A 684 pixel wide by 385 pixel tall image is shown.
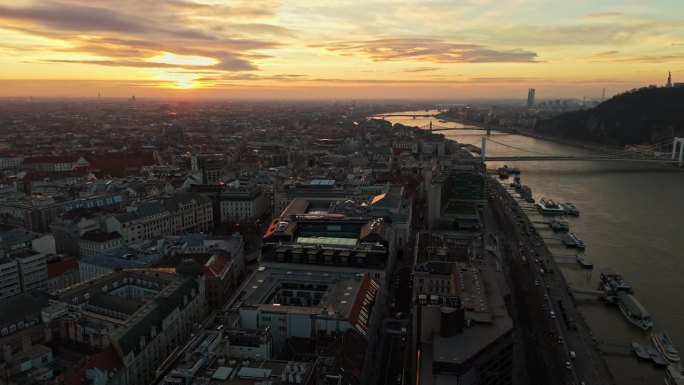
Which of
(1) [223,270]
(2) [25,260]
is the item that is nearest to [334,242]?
(1) [223,270]

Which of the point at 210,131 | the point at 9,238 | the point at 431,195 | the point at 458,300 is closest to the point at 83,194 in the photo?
the point at 9,238

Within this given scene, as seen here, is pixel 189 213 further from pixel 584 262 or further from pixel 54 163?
pixel 54 163

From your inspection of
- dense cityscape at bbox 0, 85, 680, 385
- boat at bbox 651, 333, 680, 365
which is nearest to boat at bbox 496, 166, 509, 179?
dense cityscape at bbox 0, 85, 680, 385

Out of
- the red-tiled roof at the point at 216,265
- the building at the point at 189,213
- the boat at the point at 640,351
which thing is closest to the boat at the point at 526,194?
the boat at the point at 640,351

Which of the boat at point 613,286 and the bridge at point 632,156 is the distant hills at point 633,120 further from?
the boat at point 613,286

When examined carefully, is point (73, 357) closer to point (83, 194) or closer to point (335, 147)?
point (83, 194)
